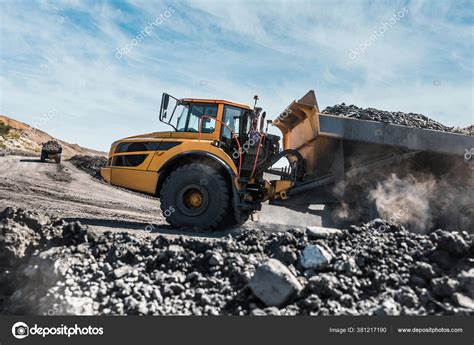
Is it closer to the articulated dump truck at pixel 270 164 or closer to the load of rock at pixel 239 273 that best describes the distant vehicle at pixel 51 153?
the articulated dump truck at pixel 270 164

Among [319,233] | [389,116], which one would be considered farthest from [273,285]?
[389,116]

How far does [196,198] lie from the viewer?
8.00 metres

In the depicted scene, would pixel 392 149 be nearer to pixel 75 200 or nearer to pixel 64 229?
pixel 64 229

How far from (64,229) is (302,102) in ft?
15.0

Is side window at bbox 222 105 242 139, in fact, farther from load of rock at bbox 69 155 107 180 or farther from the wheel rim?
load of rock at bbox 69 155 107 180

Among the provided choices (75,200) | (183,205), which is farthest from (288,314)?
(75,200)

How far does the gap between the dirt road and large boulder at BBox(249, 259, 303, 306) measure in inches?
130

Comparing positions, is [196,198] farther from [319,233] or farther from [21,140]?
[21,140]

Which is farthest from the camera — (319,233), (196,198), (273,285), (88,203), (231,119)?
(88,203)

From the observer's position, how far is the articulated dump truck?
782 centimetres

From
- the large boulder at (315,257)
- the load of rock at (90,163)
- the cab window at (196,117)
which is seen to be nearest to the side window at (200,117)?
the cab window at (196,117)

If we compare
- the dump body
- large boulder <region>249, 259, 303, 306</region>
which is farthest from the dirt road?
large boulder <region>249, 259, 303, 306</region>

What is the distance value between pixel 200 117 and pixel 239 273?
4.32 meters

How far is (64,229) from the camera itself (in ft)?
19.5
